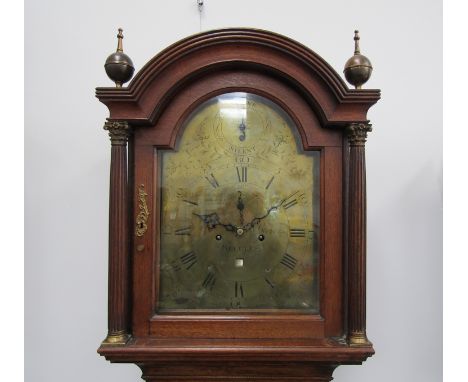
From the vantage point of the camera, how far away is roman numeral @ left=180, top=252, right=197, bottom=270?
0.91 meters

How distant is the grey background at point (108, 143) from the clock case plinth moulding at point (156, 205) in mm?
392

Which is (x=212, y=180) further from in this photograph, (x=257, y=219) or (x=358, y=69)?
(x=358, y=69)

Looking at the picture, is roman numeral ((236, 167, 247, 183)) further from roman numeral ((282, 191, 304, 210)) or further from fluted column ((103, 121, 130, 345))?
fluted column ((103, 121, 130, 345))

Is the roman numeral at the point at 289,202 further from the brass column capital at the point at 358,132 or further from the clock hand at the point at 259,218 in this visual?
the brass column capital at the point at 358,132

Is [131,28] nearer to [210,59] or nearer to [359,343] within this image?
[210,59]

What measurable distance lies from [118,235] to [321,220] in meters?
0.48

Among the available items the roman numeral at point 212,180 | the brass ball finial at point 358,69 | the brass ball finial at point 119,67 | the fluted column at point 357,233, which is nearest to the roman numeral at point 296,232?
the fluted column at point 357,233

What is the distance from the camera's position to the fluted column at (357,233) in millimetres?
862

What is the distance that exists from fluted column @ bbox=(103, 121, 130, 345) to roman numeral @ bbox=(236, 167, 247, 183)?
0.27 meters

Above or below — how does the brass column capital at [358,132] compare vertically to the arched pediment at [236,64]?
below

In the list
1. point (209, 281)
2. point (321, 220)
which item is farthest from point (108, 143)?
point (321, 220)

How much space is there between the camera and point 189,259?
91 cm
